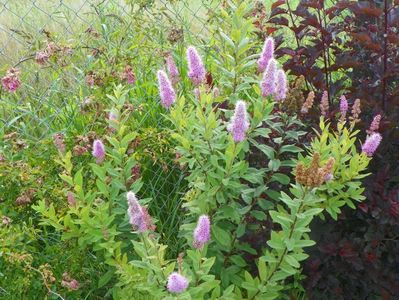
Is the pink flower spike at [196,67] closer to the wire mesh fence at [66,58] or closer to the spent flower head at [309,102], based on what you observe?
the spent flower head at [309,102]

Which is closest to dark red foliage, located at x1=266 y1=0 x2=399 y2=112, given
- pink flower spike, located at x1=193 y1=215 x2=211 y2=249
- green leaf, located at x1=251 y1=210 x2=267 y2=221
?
green leaf, located at x1=251 y1=210 x2=267 y2=221

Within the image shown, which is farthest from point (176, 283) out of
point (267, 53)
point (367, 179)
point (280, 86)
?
point (367, 179)

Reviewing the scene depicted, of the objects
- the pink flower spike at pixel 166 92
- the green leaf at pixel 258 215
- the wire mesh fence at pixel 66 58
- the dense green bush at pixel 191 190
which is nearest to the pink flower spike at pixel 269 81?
the dense green bush at pixel 191 190

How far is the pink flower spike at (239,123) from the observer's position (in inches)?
74.3

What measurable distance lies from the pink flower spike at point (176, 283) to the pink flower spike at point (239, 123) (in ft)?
1.49

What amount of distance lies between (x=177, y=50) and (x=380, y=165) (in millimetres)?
1438

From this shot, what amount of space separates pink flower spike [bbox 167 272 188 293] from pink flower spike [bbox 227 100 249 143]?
1.49 feet

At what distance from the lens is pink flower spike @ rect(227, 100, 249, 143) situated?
189 cm

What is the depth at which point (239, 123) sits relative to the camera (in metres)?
1.92

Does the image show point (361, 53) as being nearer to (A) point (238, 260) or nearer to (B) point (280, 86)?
(B) point (280, 86)

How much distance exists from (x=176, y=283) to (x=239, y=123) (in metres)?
0.49

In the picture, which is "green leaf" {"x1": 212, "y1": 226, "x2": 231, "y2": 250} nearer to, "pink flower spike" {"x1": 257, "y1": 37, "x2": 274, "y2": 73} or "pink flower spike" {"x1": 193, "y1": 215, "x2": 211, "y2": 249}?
"pink flower spike" {"x1": 193, "y1": 215, "x2": 211, "y2": 249}

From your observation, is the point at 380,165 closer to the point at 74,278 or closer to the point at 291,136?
the point at 291,136

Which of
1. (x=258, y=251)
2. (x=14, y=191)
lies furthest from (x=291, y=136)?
(x=14, y=191)
